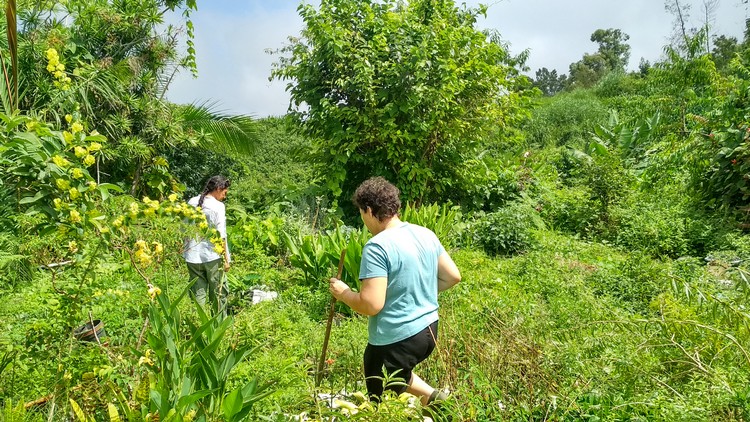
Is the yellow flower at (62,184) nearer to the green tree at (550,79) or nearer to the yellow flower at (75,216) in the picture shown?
the yellow flower at (75,216)

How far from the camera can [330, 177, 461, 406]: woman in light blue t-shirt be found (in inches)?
116

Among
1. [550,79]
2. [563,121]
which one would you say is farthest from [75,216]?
[550,79]

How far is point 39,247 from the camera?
3.11 m

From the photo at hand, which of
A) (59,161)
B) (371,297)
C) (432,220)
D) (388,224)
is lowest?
(371,297)

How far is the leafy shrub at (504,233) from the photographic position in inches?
303

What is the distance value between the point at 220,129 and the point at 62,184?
7282 mm

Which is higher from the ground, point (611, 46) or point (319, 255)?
point (611, 46)

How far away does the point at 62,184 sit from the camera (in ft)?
7.51

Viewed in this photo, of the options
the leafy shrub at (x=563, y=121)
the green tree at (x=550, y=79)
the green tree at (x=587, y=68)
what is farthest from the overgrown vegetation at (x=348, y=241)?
the green tree at (x=550, y=79)

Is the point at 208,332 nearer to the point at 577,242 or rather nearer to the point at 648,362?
the point at 648,362

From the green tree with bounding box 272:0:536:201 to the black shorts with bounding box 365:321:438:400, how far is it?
5648 millimetres

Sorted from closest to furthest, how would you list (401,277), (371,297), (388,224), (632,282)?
(371,297)
(401,277)
(388,224)
(632,282)

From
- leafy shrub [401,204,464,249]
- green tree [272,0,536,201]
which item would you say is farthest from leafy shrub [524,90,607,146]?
leafy shrub [401,204,464,249]

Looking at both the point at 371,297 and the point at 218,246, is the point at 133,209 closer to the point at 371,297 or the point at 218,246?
the point at 218,246
